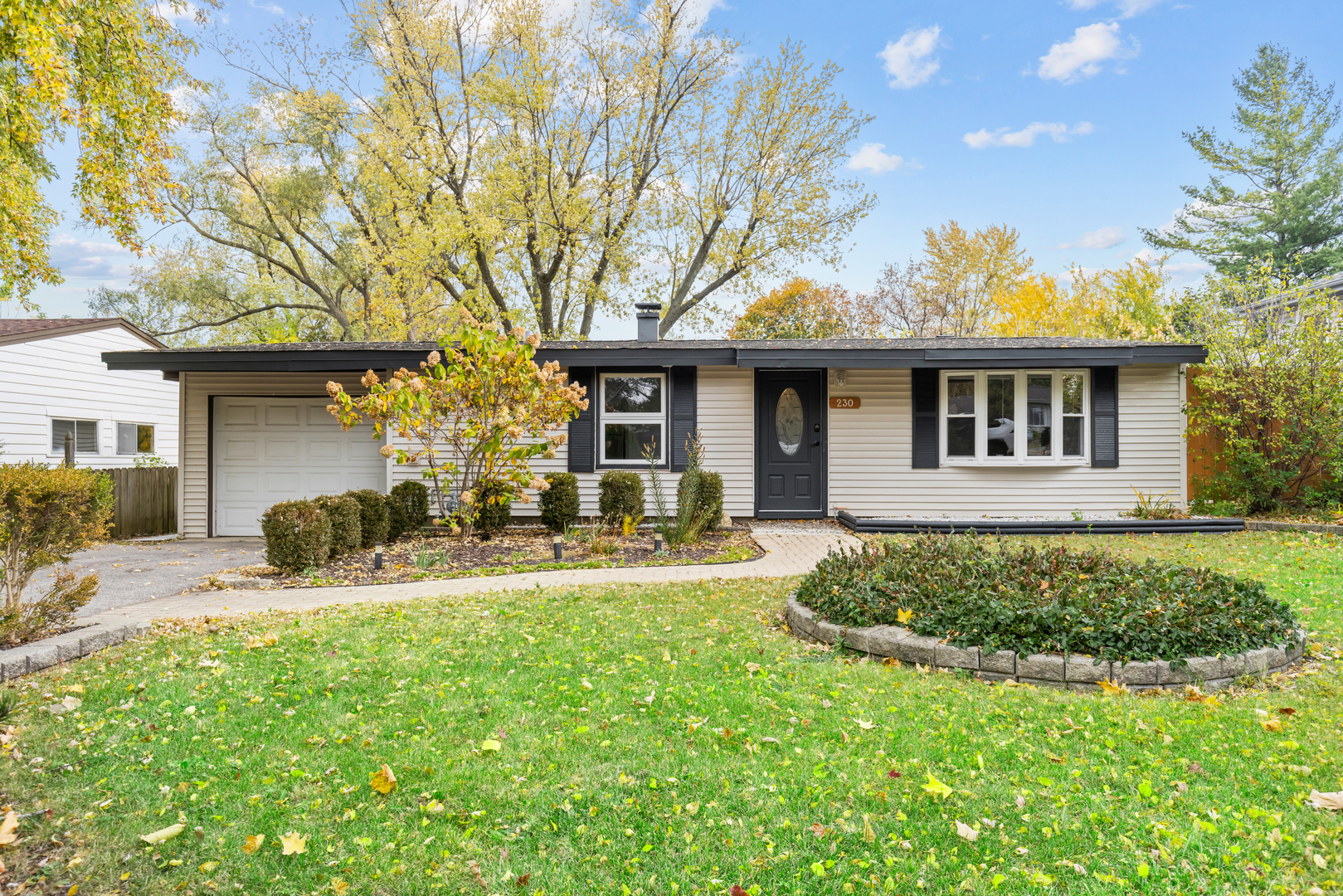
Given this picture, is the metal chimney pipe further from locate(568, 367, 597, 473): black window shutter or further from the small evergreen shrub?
the small evergreen shrub

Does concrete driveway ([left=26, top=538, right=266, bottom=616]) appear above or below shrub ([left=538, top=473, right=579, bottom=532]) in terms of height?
below

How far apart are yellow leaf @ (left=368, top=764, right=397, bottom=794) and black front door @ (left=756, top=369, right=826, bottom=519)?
28.4 feet

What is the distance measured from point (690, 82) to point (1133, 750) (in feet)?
60.3

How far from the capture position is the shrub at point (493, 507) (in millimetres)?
8727

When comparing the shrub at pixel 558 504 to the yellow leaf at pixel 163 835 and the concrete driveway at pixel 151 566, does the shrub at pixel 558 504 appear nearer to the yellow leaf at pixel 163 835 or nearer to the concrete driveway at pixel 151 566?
the concrete driveway at pixel 151 566

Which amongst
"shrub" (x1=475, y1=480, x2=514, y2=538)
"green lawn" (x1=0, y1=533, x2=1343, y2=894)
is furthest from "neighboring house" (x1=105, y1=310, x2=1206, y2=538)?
"green lawn" (x1=0, y1=533, x2=1343, y2=894)

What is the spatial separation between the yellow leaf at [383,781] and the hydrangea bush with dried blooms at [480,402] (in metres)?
5.73

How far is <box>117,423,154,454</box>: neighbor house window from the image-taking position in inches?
595

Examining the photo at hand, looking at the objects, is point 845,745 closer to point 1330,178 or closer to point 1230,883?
point 1230,883

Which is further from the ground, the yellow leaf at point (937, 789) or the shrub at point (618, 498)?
the shrub at point (618, 498)

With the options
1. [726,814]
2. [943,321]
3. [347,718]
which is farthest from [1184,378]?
[943,321]

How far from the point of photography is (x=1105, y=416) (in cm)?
1053

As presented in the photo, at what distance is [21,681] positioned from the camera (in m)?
3.73

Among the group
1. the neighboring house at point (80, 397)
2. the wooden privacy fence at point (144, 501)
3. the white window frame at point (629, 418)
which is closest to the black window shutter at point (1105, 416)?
the white window frame at point (629, 418)
